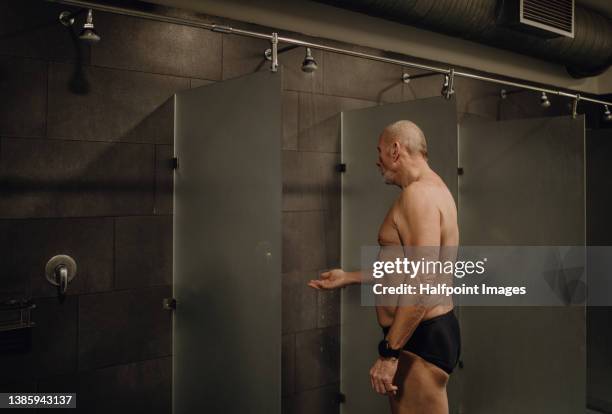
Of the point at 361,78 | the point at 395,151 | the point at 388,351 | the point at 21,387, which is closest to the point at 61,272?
the point at 21,387

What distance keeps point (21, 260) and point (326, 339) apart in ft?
5.16

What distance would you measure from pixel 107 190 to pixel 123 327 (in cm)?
60

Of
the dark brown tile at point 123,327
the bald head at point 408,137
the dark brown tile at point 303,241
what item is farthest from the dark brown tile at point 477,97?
the dark brown tile at point 123,327

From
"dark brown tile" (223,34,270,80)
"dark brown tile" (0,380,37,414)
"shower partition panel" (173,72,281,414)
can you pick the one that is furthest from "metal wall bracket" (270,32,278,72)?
"dark brown tile" (0,380,37,414)

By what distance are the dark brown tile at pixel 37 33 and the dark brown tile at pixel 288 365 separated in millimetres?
1652

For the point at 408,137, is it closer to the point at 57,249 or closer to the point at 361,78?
the point at 361,78

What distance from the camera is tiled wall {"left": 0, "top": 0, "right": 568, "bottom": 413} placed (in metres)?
2.05

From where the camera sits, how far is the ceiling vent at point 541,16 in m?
3.05

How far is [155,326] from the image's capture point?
7.82 ft

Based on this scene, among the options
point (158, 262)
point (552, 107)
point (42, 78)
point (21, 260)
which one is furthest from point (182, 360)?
point (552, 107)

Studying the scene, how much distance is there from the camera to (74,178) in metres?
2.17

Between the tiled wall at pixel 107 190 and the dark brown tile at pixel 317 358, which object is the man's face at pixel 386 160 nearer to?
the tiled wall at pixel 107 190

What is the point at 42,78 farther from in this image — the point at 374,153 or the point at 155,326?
the point at 374,153

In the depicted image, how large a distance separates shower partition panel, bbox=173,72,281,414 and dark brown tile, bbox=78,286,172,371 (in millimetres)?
85
